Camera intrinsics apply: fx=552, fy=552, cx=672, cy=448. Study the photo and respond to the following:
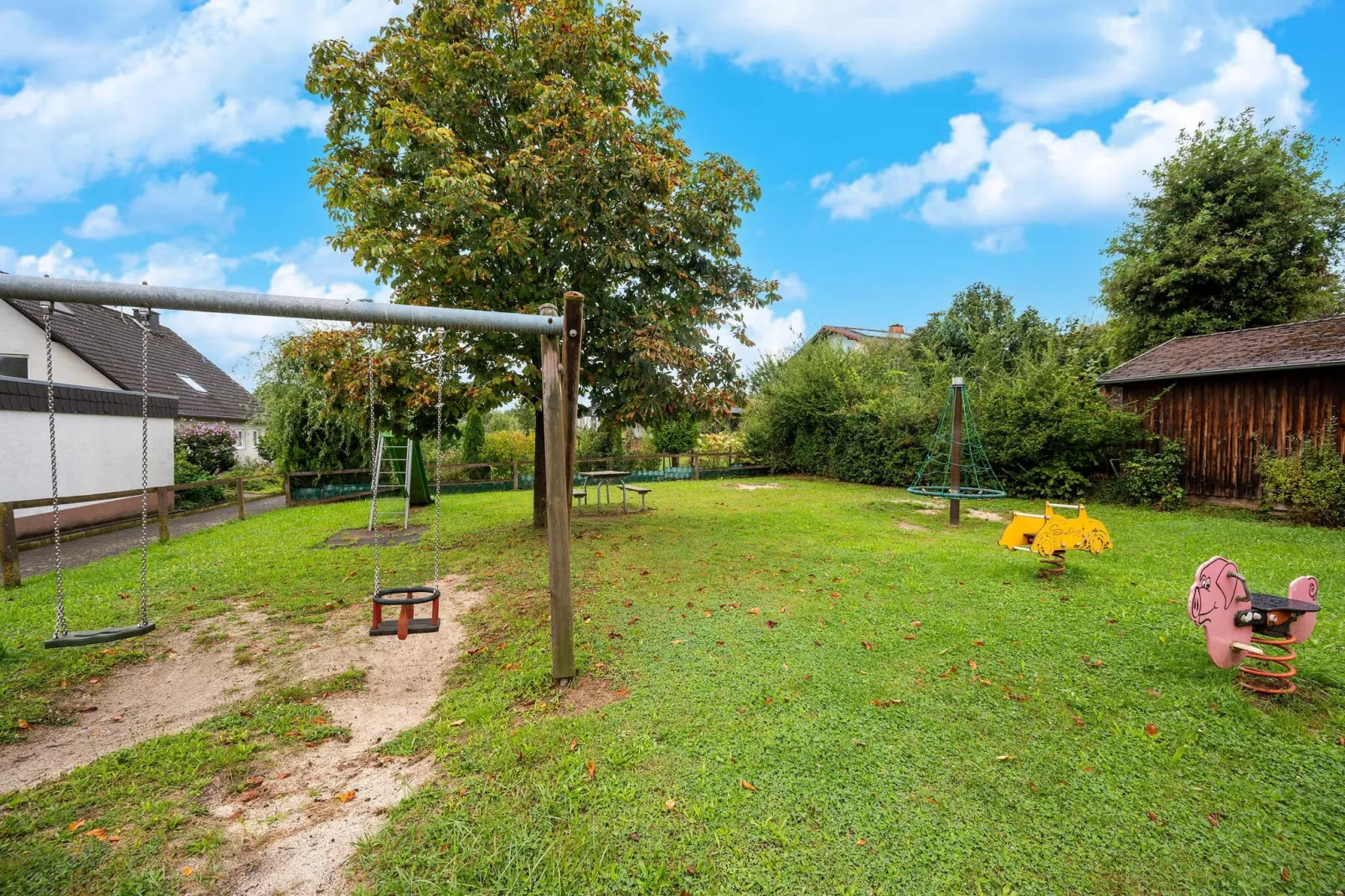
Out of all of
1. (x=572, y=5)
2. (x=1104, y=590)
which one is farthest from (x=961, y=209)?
(x=1104, y=590)

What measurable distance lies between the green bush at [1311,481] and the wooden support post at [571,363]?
39.8ft

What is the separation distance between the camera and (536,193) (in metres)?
6.93

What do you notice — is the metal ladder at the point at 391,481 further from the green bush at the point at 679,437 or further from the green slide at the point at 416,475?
the green bush at the point at 679,437

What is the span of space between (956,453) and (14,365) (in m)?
18.0

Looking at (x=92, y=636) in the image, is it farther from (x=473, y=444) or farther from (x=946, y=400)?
(x=946, y=400)

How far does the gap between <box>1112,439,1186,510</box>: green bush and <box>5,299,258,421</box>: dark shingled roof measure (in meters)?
18.6

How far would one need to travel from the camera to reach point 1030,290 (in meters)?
20.3

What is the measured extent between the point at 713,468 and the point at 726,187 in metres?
12.0

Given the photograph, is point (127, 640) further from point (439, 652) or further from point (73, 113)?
point (73, 113)

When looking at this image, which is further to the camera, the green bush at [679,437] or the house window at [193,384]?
the green bush at [679,437]

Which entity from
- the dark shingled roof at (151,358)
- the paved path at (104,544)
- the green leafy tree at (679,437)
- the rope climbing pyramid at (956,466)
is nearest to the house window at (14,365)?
the dark shingled roof at (151,358)

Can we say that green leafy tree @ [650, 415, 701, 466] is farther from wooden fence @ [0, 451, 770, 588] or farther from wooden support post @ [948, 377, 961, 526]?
wooden support post @ [948, 377, 961, 526]

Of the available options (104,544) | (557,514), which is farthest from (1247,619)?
(104,544)

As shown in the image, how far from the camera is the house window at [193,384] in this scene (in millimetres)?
17547
